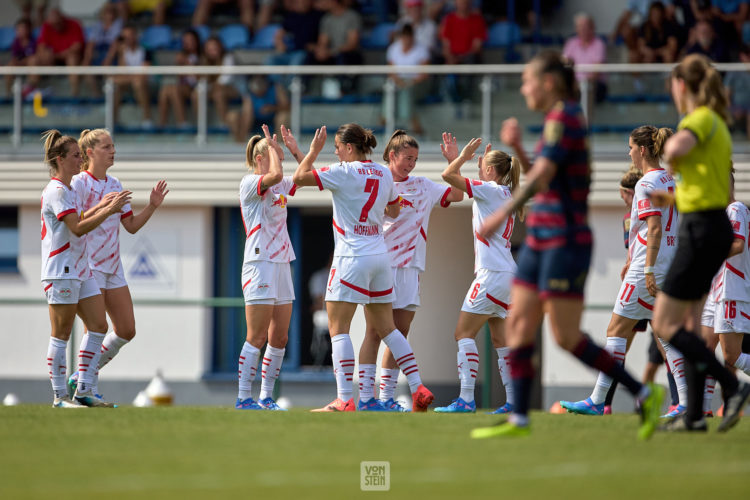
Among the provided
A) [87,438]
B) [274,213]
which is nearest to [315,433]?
[87,438]

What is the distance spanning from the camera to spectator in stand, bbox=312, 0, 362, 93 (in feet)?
55.1

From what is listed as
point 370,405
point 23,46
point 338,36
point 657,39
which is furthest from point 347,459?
point 23,46

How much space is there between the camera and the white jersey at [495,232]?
9430 millimetres

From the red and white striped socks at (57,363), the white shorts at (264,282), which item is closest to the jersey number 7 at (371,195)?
the white shorts at (264,282)

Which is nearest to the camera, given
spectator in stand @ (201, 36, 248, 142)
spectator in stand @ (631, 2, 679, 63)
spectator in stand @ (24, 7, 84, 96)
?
spectator in stand @ (631, 2, 679, 63)

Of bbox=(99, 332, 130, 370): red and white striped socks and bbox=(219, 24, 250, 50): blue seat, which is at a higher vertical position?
bbox=(219, 24, 250, 50): blue seat

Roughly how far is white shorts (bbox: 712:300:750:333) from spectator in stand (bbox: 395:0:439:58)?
7.77 meters

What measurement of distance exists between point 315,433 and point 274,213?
3003 mm

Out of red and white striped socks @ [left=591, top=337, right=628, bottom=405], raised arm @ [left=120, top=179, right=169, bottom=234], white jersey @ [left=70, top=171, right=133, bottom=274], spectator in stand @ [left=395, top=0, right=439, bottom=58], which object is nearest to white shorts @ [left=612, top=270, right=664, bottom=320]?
red and white striped socks @ [left=591, top=337, right=628, bottom=405]

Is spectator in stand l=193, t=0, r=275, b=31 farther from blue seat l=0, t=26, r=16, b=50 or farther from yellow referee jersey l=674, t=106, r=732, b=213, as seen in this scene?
yellow referee jersey l=674, t=106, r=732, b=213

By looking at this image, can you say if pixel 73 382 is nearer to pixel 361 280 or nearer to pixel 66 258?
pixel 66 258

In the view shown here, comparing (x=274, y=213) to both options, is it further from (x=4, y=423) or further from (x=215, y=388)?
(x=215, y=388)

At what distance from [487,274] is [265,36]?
9.76 metres

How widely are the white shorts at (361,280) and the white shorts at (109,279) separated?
6.18 feet
